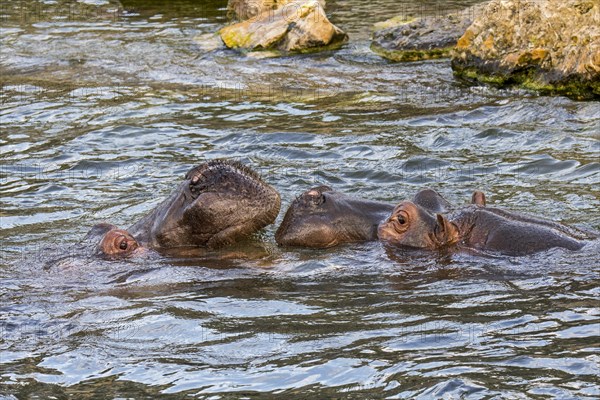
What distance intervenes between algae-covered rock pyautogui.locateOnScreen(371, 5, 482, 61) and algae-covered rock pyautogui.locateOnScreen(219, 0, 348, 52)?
774mm

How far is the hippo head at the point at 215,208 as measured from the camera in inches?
292

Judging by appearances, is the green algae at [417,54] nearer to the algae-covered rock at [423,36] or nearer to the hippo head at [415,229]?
the algae-covered rock at [423,36]

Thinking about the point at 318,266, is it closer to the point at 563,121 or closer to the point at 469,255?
the point at 469,255

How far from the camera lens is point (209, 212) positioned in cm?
741

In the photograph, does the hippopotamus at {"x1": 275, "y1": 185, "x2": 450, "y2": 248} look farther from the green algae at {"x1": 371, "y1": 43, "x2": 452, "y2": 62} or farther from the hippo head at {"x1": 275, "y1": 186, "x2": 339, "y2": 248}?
the green algae at {"x1": 371, "y1": 43, "x2": 452, "y2": 62}

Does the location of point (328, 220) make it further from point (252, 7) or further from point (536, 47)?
point (252, 7)

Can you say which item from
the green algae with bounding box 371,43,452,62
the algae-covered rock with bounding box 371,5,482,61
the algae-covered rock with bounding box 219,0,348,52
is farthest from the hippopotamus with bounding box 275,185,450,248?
the algae-covered rock with bounding box 219,0,348,52

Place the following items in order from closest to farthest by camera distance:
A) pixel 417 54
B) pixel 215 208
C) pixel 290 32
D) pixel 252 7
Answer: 1. pixel 215 208
2. pixel 417 54
3. pixel 290 32
4. pixel 252 7

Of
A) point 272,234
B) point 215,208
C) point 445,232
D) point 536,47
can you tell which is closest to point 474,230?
point 445,232

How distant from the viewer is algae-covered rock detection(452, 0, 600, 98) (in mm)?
12211

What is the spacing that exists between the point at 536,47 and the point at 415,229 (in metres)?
6.30

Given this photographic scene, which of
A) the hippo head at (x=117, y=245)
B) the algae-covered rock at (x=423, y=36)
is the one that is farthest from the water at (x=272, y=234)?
the algae-covered rock at (x=423, y=36)

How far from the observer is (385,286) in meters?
6.73

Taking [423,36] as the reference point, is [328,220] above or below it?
below
